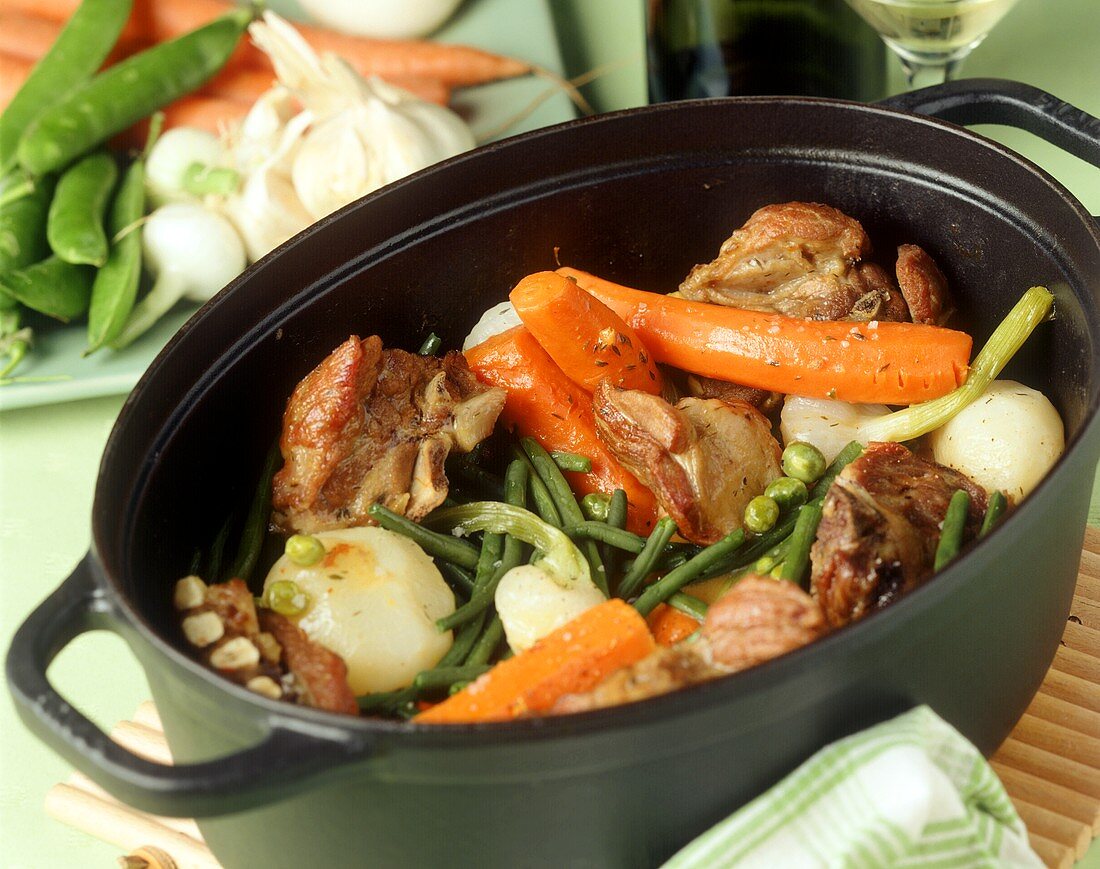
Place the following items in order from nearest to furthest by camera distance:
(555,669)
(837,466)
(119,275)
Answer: (555,669) < (837,466) < (119,275)

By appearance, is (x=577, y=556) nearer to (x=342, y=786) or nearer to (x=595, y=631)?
(x=595, y=631)

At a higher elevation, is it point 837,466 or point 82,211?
point 837,466

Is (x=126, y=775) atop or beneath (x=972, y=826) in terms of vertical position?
atop

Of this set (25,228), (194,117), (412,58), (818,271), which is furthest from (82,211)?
(818,271)

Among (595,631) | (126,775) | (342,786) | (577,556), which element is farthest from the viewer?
(577,556)

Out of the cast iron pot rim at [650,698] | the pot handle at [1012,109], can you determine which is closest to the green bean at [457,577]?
the cast iron pot rim at [650,698]

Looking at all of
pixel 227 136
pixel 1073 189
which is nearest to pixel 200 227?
pixel 227 136

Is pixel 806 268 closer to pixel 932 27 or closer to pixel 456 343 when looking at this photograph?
pixel 456 343
